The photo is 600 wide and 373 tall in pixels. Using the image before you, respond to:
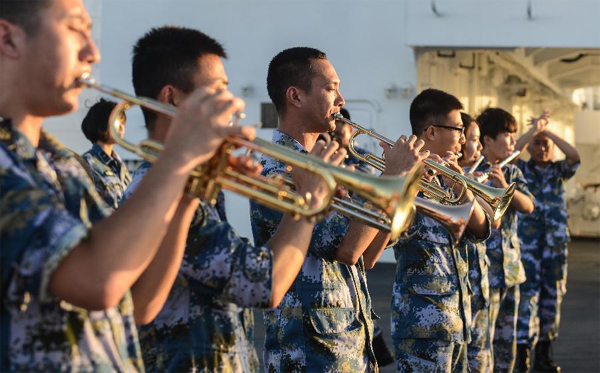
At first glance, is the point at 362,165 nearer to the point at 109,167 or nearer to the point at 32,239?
the point at 109,167

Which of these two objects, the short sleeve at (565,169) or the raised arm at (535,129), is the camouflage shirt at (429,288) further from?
the short sleeve at (565,169)

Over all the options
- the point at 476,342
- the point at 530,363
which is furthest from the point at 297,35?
the point at 476,342

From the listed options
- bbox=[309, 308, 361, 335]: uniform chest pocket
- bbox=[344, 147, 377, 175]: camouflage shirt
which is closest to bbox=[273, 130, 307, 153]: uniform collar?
bbox=[309, 308, 361, 335]: uniform chest pocket

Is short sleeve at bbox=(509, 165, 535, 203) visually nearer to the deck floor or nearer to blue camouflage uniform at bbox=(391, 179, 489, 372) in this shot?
the deck floor

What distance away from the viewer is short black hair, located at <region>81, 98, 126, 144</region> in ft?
18.6

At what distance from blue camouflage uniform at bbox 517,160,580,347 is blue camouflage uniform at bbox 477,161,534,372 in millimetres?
1439

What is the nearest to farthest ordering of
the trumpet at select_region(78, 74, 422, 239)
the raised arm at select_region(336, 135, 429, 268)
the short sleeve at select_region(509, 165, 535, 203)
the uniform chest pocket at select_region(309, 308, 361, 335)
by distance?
1. the trumpet at select_region(78, 74, 422, 239)
2. the raised arm at select_region(336, 135, 429, 268)
3. the uniform chest pocket at select_region(309, 308, 361, 335)
4. the short sleeve at select_region(509, 165, 535, 203)

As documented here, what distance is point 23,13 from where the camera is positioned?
2.14 m

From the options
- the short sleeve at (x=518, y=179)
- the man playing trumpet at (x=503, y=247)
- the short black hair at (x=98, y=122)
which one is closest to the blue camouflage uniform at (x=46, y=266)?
the short black hair at (x=98, y=122)

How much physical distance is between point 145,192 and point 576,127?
20.0m

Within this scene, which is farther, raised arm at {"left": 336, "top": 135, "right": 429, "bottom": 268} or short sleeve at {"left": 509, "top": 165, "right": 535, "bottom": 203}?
short sleeve at {"left": 509, "top": 165, "right": 535, "bottom": 203}

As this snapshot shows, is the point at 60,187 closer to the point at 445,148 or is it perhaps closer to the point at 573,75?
the point at 445,148

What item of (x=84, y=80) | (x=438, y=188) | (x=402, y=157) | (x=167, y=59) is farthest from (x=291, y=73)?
(x=84, y=80)

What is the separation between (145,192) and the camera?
2051 millimetres
